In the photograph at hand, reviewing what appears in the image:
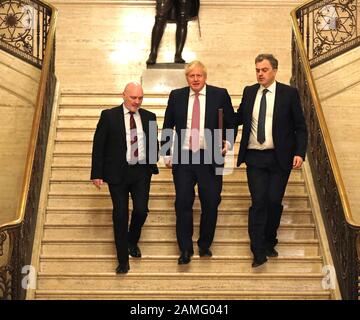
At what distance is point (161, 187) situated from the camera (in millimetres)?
8969

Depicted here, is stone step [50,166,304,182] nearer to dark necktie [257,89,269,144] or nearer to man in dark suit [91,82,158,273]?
man in dark suit [91,82,158,273]

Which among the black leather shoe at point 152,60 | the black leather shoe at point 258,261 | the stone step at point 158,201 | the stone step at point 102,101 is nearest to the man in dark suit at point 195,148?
the black leather shoe at point 258,261

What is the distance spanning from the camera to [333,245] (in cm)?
780

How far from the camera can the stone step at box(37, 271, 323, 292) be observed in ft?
24.9

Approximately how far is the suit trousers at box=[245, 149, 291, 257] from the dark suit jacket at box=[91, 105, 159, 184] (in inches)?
35.4

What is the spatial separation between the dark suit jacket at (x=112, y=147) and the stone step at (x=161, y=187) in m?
1.26

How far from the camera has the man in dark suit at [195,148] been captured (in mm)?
7598

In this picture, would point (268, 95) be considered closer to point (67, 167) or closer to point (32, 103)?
point (67, 167)

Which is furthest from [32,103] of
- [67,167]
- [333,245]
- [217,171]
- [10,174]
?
[333,245]

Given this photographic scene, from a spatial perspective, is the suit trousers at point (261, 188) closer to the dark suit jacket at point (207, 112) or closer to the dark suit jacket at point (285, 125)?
the dark suit jacket at point (285, 125)

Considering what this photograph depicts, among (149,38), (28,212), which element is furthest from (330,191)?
(149,38)

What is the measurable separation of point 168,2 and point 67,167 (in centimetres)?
371

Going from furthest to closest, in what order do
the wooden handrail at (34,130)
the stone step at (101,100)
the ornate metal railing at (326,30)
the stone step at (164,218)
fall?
the ornate metal railing at (326,30) → the stone step at (101,100) → the stone step at (164,218) → the wooden handrail at (34,130)

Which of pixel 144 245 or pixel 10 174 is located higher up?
pixel 10 174
